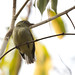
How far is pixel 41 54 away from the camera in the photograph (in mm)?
1993

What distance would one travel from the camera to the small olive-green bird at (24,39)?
2.44 meters

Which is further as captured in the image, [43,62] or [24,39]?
[24,39]

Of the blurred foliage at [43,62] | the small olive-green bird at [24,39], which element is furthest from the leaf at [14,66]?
the small olive-green bird at [24,39]

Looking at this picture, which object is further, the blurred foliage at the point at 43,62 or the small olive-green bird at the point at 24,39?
the small olive-green bird at the point at 24,39

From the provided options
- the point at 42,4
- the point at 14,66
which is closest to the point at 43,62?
the point at 14,66

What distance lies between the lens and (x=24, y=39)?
8.05 feet

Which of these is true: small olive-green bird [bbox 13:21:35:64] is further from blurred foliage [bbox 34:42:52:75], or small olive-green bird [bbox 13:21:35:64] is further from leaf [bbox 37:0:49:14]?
leaf [bbox 37:0:49:14]

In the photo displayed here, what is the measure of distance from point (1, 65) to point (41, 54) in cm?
42

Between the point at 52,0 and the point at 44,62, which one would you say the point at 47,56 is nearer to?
the point at 44,62

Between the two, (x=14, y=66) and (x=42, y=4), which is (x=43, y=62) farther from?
(x=42, y=4)

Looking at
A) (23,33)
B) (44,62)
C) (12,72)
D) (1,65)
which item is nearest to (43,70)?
(44,62)

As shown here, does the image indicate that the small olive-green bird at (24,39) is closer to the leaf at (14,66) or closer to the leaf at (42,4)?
the leaf at (14,66)

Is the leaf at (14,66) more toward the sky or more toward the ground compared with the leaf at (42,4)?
more toward the ground

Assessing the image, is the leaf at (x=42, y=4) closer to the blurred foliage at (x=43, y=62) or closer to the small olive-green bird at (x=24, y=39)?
the blurred foliage at (x=43, y=62)
